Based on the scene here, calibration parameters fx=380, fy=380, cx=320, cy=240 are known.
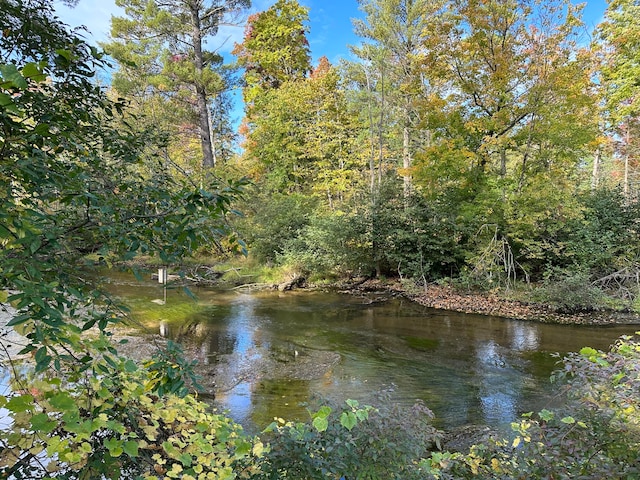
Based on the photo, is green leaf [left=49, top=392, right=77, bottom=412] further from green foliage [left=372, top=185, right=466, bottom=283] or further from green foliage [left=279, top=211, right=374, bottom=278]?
green foliage [left=279, top=211, right=374, bottom=278]

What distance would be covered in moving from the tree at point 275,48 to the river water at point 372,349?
628 inches

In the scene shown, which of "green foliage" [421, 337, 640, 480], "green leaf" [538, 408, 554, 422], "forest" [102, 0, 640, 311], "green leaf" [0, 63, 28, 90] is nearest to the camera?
"green leaf" [0, 63, 28, 90]

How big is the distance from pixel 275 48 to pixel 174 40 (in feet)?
37.5

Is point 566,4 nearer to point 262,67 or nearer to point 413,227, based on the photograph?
point 413,227

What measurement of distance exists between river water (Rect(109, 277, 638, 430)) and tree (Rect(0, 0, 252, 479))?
4.74 feet

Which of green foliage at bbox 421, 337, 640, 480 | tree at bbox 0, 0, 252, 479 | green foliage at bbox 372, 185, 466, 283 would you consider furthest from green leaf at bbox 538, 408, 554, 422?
green foliage at bbox 372, 185, 466, 283

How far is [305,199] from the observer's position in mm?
20125

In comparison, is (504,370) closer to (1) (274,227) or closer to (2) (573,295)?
(2) (573,295)

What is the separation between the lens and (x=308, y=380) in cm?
636

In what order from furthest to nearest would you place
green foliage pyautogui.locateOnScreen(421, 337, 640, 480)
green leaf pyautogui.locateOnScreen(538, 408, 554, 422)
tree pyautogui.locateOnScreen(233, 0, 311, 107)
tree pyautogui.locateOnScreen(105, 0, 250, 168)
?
tree pyautogui.locateOnScreen(233, 0, 311, 107) → tree pyautogui.locateOnScreen(105, 0, 250, 168) → green leaf pyautogui.locateOnScreen(538, 408, 554, 422) → green foliage pyautogui.locateOnScreen(421, 337, 640, 480)

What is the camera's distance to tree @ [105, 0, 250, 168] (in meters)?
12.4

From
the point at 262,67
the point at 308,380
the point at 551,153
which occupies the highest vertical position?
the point at 262,67

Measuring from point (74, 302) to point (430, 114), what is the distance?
499 inches

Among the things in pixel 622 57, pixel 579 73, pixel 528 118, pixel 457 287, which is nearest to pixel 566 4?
pixel 579 73
